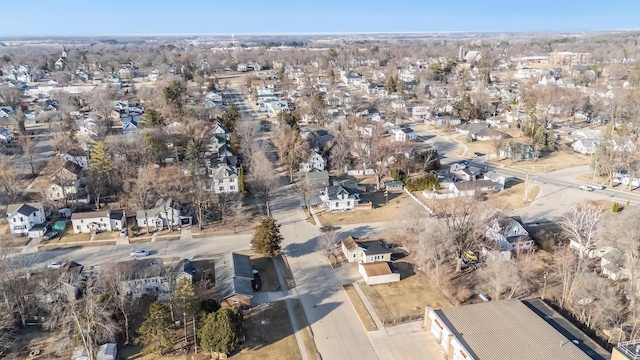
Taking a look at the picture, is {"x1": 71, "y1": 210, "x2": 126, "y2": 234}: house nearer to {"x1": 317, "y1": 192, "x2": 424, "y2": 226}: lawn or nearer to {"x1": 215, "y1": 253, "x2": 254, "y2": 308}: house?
{"x1": 215, "y1": 253, "x2": 254, "y2": 308}: house

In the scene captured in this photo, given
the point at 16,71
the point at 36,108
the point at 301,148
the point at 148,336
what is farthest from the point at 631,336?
the point at 16,71

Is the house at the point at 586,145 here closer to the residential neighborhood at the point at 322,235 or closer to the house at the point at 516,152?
the residential neighborhood at the point at 322,235

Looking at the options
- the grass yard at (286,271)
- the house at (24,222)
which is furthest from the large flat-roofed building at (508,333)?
the house at (24,222)

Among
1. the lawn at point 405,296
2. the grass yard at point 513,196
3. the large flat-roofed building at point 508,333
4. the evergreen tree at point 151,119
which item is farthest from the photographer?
the evergreen tree at point 151,119

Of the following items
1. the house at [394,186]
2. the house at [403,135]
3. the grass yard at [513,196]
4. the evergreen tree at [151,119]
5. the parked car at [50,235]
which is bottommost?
the parked car at [50,235]

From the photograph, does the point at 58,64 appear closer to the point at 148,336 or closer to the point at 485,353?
the point at 148,336

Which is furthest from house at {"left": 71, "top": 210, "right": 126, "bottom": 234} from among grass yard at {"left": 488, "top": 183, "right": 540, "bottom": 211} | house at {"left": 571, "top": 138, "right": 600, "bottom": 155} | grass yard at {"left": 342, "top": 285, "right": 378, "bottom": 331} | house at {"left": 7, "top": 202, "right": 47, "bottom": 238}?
house at {"left": 571, "top": 138, "right": 600, "bottom": 155}
